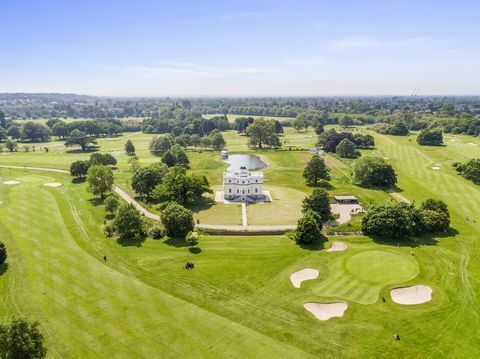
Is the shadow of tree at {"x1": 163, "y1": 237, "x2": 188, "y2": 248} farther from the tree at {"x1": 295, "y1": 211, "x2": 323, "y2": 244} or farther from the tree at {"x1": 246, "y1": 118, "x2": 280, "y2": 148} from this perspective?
the tree at {"x1": 246, "y1": 118, "x2": 280, "y2": 148}

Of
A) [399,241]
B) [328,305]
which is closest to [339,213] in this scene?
[399,241]

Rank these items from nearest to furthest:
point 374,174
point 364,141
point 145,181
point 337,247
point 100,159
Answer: point 337,247
point 145,181
point 374,174
point 100,159
point 364,141

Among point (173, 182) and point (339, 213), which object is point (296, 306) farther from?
point (173, 182)

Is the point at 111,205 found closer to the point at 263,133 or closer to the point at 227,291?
the point at 227,291

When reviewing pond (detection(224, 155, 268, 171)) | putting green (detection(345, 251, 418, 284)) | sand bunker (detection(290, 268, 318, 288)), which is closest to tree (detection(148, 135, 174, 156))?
pond (detection(224, 155, 268, 171))

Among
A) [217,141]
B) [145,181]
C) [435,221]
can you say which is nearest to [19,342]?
[145,181]
